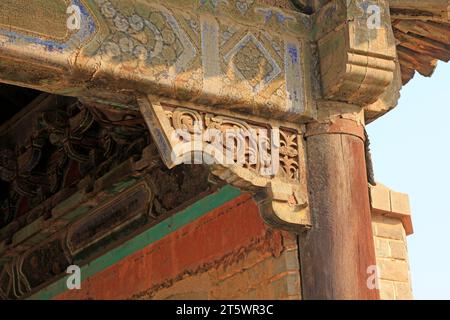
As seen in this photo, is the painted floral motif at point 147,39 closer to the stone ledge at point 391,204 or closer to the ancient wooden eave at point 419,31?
the ancient wooden eave at point 419,31

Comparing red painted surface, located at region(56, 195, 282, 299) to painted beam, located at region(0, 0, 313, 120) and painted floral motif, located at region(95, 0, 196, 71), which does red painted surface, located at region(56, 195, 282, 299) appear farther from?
painted floral motif, located at region(95, 0, 196, 71)

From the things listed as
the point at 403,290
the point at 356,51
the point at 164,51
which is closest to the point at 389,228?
the point at 403,290

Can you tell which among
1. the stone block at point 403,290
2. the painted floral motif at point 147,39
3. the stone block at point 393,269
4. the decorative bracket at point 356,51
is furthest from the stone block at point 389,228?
the painted floral motif at point 147,39

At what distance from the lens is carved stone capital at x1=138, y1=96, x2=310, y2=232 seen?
6.27 metres

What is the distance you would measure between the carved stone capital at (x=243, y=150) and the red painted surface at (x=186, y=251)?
1.47 feet

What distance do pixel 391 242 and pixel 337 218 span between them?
111cm

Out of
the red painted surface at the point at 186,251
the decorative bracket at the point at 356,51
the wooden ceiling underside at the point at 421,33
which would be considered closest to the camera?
the decorative bracket at the point at 356,51

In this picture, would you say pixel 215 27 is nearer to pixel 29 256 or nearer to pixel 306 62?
pixel 306 62

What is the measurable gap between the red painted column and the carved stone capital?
0.08 meters

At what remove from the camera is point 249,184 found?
6453 millimetres

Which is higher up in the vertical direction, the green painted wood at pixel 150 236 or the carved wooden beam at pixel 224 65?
the carved wooden beam at pixel 224 65

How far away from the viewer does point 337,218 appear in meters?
6.61

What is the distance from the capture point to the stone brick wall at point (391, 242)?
7.45m
